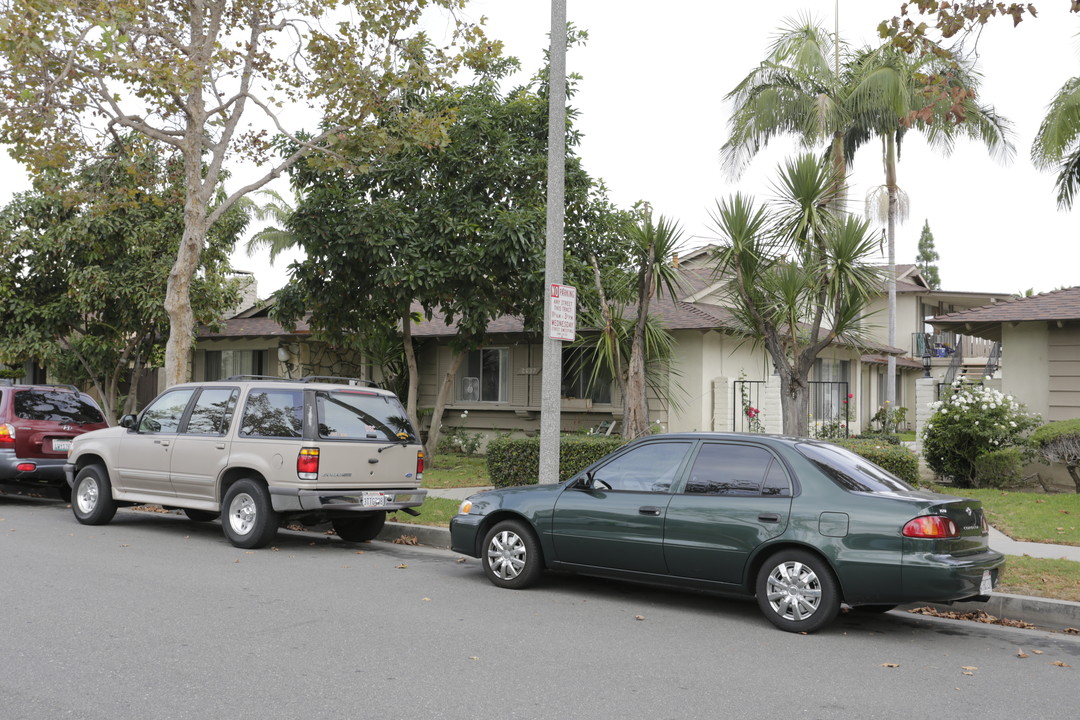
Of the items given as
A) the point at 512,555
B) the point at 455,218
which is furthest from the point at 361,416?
the point at 455,218

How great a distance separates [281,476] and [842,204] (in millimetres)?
9138

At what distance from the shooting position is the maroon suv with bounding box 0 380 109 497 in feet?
44.1

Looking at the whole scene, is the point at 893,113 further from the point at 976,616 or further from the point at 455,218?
the point at 976,616

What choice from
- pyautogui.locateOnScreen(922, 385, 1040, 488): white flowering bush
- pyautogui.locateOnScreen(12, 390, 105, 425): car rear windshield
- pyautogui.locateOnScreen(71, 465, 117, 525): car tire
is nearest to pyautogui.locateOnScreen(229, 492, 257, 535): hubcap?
pyautogui.locateOnScreen(71, 465, 117, 525): car tire

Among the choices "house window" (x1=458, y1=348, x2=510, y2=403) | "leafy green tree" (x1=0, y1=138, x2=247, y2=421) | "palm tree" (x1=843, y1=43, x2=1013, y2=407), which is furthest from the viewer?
"palm tree" (x1=843, y1=43, x2=1013, y2=407)

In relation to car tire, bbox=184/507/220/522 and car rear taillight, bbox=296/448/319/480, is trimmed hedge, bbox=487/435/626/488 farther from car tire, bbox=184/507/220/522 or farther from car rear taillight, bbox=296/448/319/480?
car rear taillight, bbox=296/448/319/480

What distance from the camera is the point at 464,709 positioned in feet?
16.4

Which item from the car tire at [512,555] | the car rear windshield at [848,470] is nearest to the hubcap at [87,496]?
the car tire at [512,555]

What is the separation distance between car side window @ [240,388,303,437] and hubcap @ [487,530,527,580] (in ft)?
9.20

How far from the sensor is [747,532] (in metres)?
7.13

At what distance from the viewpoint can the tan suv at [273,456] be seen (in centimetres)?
999

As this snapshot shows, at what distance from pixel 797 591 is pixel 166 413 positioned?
7.81 m

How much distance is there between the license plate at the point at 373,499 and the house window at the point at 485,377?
1212cm

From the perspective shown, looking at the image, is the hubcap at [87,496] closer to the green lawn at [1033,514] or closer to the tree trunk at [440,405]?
the tree trunk at [440,405]
